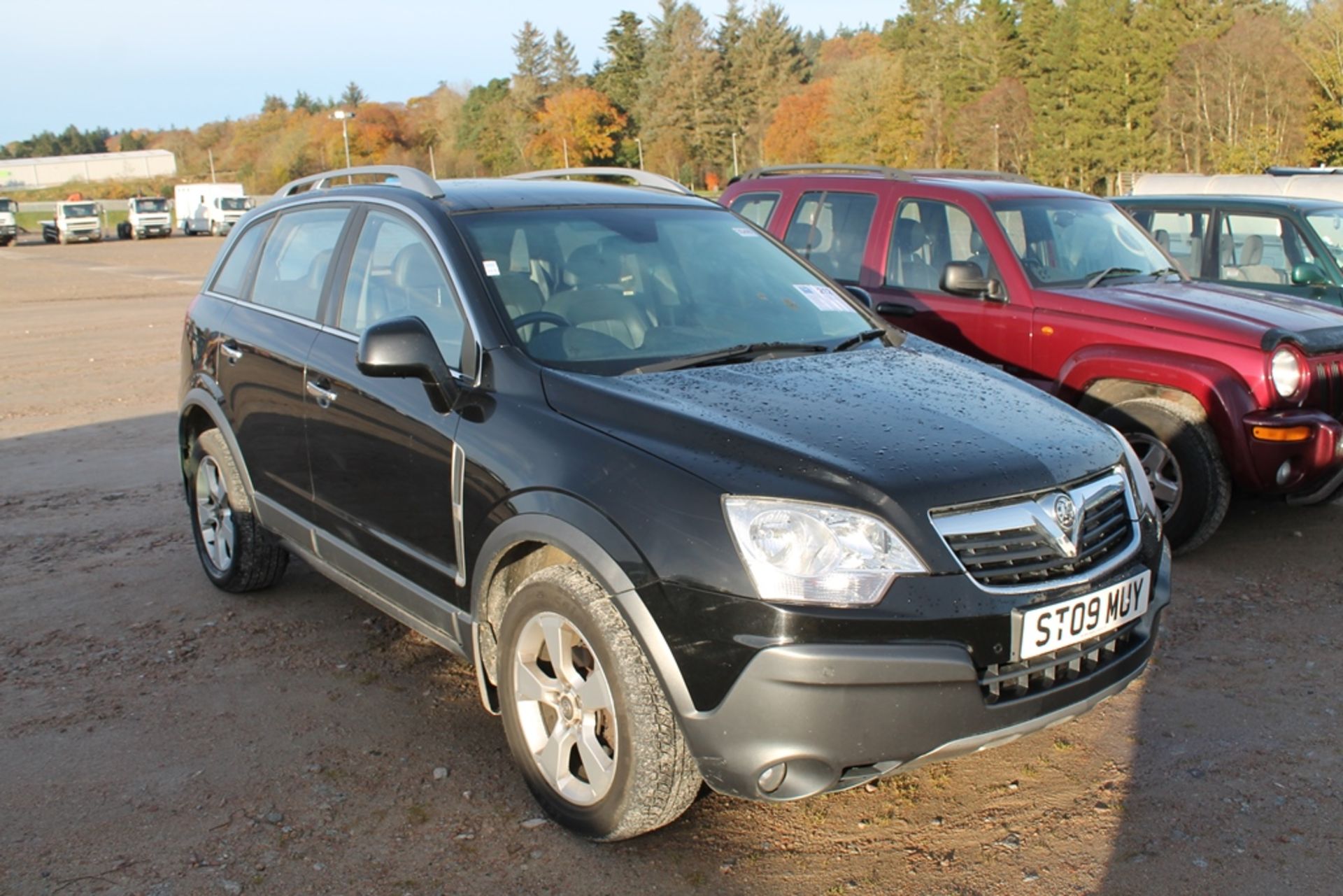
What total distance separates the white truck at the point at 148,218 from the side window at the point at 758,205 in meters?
51.9

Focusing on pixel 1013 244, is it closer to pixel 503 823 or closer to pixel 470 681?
pixel 470 681

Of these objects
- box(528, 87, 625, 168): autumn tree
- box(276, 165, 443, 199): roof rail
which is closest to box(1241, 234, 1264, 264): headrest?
box(276, 165, 443, 199): roof rail

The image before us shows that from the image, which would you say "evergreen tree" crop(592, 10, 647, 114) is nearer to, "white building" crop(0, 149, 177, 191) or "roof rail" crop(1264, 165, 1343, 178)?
"white building" crop(0, 149, 177, 191)

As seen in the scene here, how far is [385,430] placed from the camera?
4.00 meters

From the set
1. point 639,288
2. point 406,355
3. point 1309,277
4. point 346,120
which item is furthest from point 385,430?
point 346,120

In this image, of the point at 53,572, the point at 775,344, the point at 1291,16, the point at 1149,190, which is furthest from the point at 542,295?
the point at 1291,16

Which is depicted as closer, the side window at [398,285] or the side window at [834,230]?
the side window at [398,285]

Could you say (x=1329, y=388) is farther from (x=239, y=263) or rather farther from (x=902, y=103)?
(x=902, y=103)

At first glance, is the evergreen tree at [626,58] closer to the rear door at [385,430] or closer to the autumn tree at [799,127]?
the autumn tree at [799,127]

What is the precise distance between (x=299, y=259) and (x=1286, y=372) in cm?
446

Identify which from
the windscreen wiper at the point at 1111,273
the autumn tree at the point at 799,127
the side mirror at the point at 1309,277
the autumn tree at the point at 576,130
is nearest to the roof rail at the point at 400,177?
the windscreen wiper at the point at 1111,273

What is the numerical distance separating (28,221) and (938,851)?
8384 centimetres

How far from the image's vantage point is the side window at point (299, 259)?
15.3ft

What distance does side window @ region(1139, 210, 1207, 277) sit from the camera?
8742 millimetres
